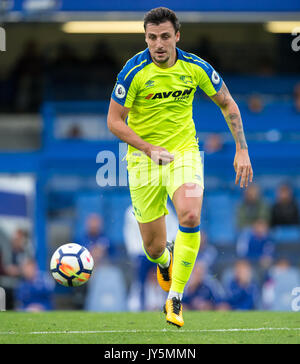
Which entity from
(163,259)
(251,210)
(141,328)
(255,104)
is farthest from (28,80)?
(141,328)

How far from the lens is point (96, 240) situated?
13.3 m

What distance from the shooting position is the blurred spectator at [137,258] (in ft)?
42.4

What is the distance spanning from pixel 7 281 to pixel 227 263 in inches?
158

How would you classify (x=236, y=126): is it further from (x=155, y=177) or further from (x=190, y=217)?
(x=190, y=217)

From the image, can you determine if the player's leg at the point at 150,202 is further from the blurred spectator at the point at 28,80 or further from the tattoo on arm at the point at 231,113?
the blurred spectator at the point at 28,80

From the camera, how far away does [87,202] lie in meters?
15.1

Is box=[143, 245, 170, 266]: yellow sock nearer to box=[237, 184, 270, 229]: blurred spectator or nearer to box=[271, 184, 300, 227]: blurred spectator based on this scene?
box=[271, 184, 300, 227]: blurred spectator

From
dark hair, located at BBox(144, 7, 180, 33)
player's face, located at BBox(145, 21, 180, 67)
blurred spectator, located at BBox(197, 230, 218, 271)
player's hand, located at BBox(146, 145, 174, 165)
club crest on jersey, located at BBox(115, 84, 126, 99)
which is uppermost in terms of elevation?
dark hair, located at BBox(144, 7, 180, 33)

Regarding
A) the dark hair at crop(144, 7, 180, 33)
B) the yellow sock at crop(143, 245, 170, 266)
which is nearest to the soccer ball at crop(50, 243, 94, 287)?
the yellow sock at crop(143, 245, 170, 266)

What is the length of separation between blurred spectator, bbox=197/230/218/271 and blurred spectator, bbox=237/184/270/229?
920mm

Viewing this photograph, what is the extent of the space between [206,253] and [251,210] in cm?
152

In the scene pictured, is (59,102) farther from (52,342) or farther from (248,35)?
(52,342)

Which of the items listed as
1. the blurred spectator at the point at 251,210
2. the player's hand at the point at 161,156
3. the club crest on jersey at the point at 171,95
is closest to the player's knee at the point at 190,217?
the player's hand at the point at 161,156

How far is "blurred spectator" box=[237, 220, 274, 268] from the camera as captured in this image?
43.8ft
